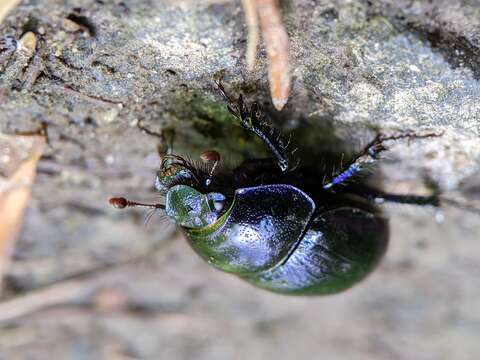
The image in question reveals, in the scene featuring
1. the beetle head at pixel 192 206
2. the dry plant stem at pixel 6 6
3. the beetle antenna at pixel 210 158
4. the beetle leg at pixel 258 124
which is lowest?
the beetle head at pixel 192 206

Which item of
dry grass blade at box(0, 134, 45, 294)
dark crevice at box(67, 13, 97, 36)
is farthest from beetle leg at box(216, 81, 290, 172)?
dry grass blade at box(0, 134, 45, 294)

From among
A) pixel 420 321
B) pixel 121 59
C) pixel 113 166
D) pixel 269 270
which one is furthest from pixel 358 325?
pixel 121 59

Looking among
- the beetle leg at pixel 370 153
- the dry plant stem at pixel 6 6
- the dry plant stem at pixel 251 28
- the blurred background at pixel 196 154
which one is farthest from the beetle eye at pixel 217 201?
the dry plant stem at pixel 6 6

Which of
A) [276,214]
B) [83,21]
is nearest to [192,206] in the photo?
[276,214]

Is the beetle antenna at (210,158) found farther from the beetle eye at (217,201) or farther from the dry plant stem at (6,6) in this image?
the dry plant stem at (6,6)

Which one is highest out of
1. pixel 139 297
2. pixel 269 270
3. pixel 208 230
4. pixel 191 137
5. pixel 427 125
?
pixel 427 125

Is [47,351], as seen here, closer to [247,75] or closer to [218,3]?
[247,75]
